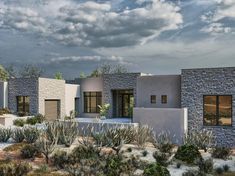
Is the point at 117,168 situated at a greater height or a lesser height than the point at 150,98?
lesser

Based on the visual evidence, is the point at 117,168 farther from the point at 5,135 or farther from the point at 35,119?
the point at 35,119

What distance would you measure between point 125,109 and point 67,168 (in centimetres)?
1863

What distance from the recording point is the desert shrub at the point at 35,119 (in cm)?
2438

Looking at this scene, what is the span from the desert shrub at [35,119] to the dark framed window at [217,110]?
1316 centimetres

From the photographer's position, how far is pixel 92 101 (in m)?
30.5

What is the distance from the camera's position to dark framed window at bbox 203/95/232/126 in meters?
20.3

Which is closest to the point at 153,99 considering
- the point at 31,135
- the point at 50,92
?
the point at 50,92

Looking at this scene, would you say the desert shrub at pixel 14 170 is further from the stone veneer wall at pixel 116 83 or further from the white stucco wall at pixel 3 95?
the white stucco wall at pixel 3 95

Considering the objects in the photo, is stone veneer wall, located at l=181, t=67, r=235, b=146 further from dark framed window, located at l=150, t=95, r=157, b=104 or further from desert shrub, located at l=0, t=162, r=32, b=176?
desert shrub, located at l=0, t=162, r=32, b=176

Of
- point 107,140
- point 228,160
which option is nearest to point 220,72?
point 228,160

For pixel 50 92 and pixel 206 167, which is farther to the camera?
pixel 50 92

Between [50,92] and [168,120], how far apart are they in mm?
12562

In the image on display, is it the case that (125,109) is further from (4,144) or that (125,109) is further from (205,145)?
(4,144)

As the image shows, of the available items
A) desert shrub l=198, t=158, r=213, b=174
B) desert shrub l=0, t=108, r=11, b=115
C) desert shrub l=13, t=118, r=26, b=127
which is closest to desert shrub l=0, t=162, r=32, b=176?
desert shrub l=198, t=158, r=213, b=174
